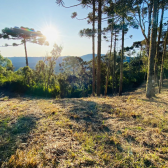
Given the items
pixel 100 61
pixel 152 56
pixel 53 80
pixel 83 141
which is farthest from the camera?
pixel 53 80

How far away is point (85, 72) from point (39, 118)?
43.8ft

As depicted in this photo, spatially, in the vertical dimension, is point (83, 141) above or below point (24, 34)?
below

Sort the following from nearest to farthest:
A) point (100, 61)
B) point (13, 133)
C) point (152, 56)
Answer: point (13, 133)
point (152, 56)
point (100, 61)

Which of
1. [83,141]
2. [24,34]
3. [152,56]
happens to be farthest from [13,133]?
[24,34]

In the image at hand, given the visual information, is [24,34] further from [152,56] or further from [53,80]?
[152,56]

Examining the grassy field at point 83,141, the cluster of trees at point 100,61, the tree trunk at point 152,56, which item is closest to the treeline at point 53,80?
the cluster of trees at point 100,61

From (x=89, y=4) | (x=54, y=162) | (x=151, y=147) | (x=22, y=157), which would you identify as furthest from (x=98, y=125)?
(x=89, y=4)

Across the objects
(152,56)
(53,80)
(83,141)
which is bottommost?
(53,80)

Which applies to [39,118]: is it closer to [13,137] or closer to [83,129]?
[13,137]

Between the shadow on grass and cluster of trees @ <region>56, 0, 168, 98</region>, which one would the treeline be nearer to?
cluster of trees @ <region>56, 0, 168, 98</region>

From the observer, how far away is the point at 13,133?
7.72 ft

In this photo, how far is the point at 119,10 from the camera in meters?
5.59

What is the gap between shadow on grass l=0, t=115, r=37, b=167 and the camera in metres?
1.80

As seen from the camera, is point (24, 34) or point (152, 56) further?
point (24, 34)
